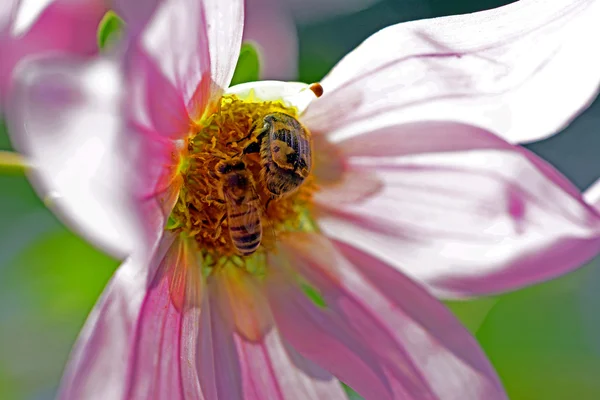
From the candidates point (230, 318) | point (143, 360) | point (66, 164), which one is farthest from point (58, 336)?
point (66, 164)

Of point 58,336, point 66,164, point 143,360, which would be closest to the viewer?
point 66,164

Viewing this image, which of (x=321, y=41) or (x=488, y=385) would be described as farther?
(x=321, y=41)

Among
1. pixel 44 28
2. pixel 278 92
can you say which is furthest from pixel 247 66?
pixel 44 28

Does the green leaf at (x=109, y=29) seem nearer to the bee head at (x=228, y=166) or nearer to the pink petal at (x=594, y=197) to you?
the bee head at (x=228, y=166)

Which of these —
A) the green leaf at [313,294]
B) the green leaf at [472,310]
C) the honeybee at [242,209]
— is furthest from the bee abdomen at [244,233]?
the green leaf at [472,310]

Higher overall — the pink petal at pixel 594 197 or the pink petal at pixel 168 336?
the pink petal at pixel 594 197

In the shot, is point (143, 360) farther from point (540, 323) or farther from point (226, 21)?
point (540, 323)

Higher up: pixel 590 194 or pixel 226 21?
pixel 226 21

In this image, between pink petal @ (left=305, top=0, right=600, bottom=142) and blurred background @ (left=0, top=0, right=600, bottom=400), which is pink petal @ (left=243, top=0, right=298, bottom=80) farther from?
pink petal @ (left=305, top=0, right=600, bottom=142)
